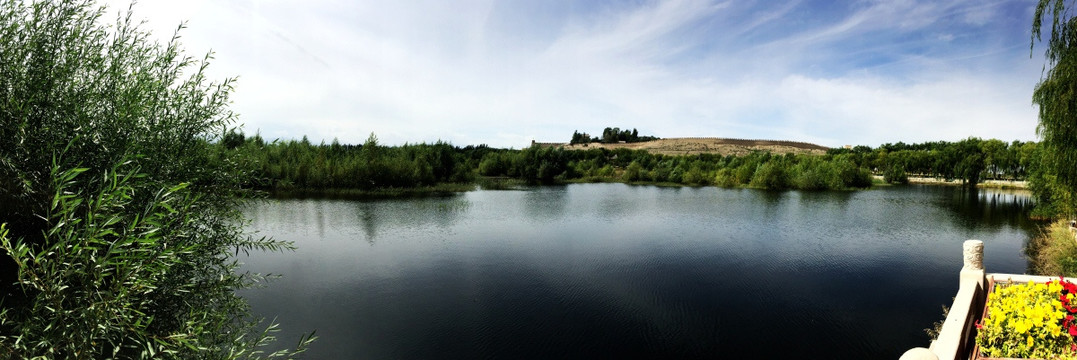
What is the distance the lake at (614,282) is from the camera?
11102mm

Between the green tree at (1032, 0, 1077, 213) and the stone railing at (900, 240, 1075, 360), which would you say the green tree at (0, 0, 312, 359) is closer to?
the stone railing at (900, 240, 1075, 360)

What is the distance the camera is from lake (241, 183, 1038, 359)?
11102 millimetres

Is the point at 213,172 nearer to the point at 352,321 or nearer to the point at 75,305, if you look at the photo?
the point at 75,305

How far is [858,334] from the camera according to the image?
37.6 feet

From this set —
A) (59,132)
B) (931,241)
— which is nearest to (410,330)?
(59,132)

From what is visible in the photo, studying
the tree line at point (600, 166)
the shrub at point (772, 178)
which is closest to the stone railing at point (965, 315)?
the tree line at point (600, 166)

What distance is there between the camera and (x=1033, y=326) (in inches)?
228

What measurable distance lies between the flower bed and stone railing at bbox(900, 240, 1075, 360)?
1.13 feet

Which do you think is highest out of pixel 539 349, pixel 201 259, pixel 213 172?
pixel 213 172

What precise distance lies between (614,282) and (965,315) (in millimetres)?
9834

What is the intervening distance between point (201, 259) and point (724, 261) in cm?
1783

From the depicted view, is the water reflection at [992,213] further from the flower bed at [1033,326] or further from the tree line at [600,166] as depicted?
the flower bed at [1033,326]

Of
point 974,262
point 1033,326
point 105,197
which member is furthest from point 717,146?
point 105,197

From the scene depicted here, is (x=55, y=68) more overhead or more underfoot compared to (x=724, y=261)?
more overhead
